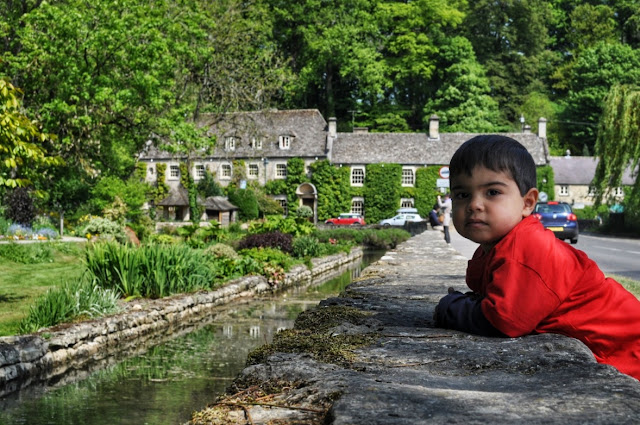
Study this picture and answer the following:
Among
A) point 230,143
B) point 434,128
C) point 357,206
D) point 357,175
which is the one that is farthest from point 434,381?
point 434,128

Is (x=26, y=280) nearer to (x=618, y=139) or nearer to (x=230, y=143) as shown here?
(x=618, y=139)

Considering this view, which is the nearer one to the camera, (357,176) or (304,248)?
(304,248)

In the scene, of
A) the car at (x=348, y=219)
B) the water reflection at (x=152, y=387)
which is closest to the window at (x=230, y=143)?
the car at (x=348, y=219)

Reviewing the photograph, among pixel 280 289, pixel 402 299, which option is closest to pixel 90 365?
pixel 402 299

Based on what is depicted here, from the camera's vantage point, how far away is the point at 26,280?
1440 centimetres

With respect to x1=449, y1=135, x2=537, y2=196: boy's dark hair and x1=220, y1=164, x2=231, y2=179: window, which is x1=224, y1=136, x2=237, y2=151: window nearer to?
x1=220, y1=164, x2=231, y2=179: window

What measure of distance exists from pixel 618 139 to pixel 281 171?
27.3 metres

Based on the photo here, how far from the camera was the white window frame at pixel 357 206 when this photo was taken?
55.1 metres

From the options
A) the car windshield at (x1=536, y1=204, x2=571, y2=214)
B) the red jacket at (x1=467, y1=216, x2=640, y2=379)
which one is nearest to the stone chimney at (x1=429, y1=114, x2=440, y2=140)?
the car windshield at (x1=536, y1=204, x2=571, y2=214)

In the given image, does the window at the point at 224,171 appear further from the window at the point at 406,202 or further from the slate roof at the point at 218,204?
the window at the point at 406,202

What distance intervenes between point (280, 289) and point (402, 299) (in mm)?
12579

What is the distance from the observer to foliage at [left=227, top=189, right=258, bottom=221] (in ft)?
166

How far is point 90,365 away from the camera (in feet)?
28.0

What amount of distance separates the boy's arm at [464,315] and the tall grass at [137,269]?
30.9ft
